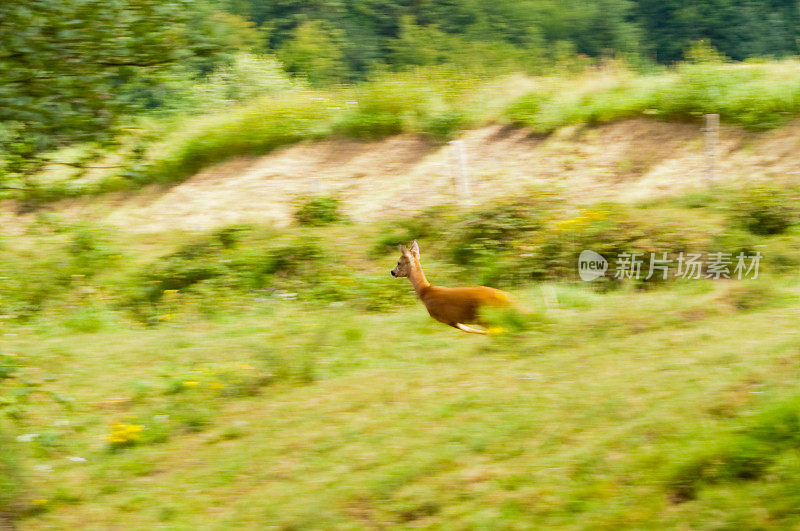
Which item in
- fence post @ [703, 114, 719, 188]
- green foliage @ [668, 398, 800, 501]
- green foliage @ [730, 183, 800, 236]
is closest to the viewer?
green foliage @ [668, 398, 800, 501]

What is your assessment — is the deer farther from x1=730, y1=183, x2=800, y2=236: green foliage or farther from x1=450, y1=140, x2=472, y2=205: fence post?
x1=450, y1=140, x2=472, y2=205: fence post

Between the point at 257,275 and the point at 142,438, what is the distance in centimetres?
472

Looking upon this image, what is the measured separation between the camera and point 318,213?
42.5ft

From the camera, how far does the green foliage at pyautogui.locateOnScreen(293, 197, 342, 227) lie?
12.9 m

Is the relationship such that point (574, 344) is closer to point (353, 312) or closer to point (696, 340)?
point (696, 340)

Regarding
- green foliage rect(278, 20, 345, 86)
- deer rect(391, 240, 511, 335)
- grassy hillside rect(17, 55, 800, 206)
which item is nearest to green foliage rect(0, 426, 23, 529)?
deer rect(391, 240, 511, 335)

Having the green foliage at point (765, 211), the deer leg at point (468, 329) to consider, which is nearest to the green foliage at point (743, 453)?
the deer leg at point (468, 329)

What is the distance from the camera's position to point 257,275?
34.0 feet

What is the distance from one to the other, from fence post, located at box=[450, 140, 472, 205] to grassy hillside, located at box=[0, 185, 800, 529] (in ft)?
12.6

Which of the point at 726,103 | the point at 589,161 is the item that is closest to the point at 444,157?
the point at 589,161

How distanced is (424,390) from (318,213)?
7509 millimetres

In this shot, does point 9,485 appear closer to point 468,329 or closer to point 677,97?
point 468,329

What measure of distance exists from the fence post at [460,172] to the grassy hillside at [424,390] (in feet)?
12.6

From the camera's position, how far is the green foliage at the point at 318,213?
1287 centimetres
